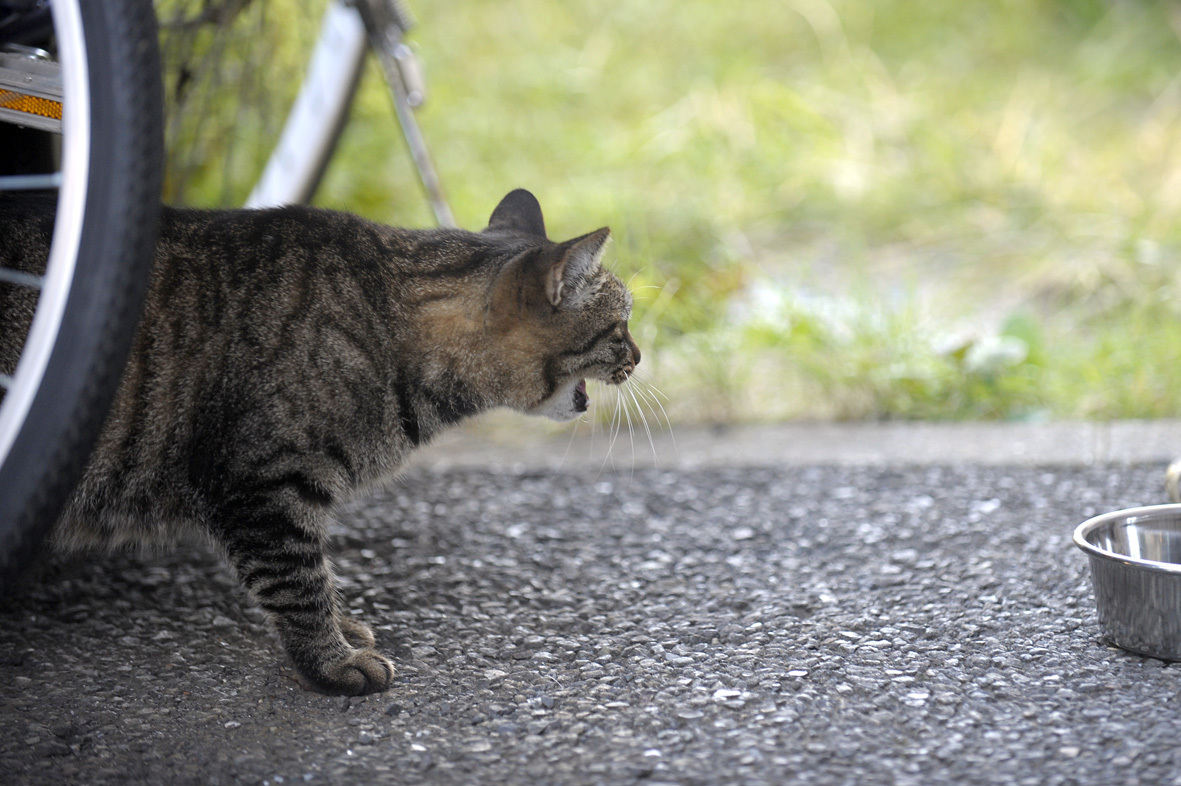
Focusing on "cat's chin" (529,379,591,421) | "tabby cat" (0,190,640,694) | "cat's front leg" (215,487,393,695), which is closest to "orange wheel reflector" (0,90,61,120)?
"tabby cat" (0,190,640,694)

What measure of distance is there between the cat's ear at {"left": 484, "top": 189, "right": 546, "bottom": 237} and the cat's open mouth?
0.32m

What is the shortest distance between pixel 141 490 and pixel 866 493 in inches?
61.6

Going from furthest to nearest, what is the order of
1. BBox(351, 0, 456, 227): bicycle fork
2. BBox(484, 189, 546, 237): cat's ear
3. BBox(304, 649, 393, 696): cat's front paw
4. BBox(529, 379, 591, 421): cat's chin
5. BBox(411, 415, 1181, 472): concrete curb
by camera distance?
BBox(351, 0, 456, 227): bicycle fork
BBox(411, 415, 1181, 472): concrete curb
BBox(484, 189, 546, 237): cat's ear
BBox(529, 379, 591, 421): cat's chin
BBox(304, 649, 393, 696): cat's front paw

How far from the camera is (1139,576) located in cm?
155

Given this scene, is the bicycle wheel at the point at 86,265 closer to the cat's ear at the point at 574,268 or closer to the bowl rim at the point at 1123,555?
the cat's ear at the point at 574,268

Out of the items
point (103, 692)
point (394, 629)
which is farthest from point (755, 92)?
point (103, 692)

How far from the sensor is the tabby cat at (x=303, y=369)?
5.52 ft

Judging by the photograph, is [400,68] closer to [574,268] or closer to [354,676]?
[574,268]

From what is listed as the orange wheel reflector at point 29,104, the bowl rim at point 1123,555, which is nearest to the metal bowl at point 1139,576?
the bowl rim at point 1123,555

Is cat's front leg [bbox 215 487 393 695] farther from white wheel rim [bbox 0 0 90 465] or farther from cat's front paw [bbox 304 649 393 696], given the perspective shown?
white wheel rim [bbox 0 0 90 465]

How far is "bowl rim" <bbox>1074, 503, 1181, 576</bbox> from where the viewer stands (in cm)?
152

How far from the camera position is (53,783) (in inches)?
54.9

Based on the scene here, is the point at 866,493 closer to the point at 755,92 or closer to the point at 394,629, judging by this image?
the point at 394,629

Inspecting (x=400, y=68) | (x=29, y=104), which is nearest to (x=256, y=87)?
(x=400, y=68)
